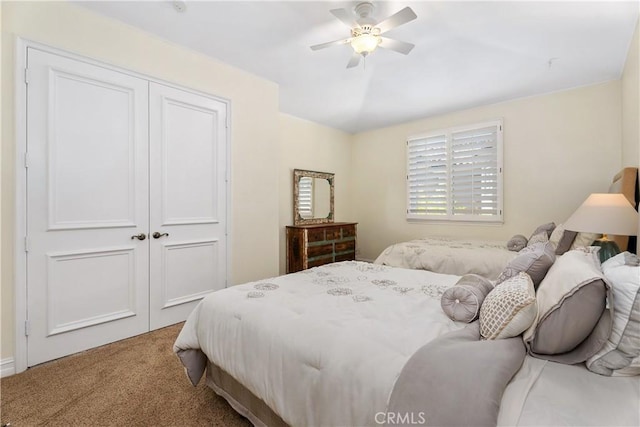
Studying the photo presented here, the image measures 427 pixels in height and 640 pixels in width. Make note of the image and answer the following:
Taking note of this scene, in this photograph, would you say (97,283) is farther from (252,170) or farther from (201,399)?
(252,170)

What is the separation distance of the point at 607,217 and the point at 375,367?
207 centimetres

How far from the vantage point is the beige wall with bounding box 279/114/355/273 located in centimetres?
464

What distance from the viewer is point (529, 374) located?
96 centimetres

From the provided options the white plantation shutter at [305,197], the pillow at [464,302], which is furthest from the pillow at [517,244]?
the white plantation shutter at [305,197]

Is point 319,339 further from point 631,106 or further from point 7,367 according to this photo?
point 631,106

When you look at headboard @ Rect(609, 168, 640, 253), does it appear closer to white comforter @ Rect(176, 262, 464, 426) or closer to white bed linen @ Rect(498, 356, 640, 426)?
white comforter @ Rect(176, 262, 464, 426)

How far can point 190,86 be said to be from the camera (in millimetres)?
2908

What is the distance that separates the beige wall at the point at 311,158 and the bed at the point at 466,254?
1.84 meters

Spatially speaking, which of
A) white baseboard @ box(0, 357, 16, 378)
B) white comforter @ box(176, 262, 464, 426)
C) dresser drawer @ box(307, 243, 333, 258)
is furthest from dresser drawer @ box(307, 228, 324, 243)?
white baseboard @ box(0, 357, 16, 378)

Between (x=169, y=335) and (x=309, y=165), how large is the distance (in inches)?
130

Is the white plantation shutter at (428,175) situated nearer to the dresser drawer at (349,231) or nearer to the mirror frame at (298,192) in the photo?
the dresser drawer at (349,231)

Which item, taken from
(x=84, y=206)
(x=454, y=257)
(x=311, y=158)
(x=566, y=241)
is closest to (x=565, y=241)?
(x=566, y=241)

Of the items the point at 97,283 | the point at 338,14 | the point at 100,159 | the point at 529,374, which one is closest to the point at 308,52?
the point at 338,14

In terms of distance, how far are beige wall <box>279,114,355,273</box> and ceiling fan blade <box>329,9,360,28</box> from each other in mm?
2522
